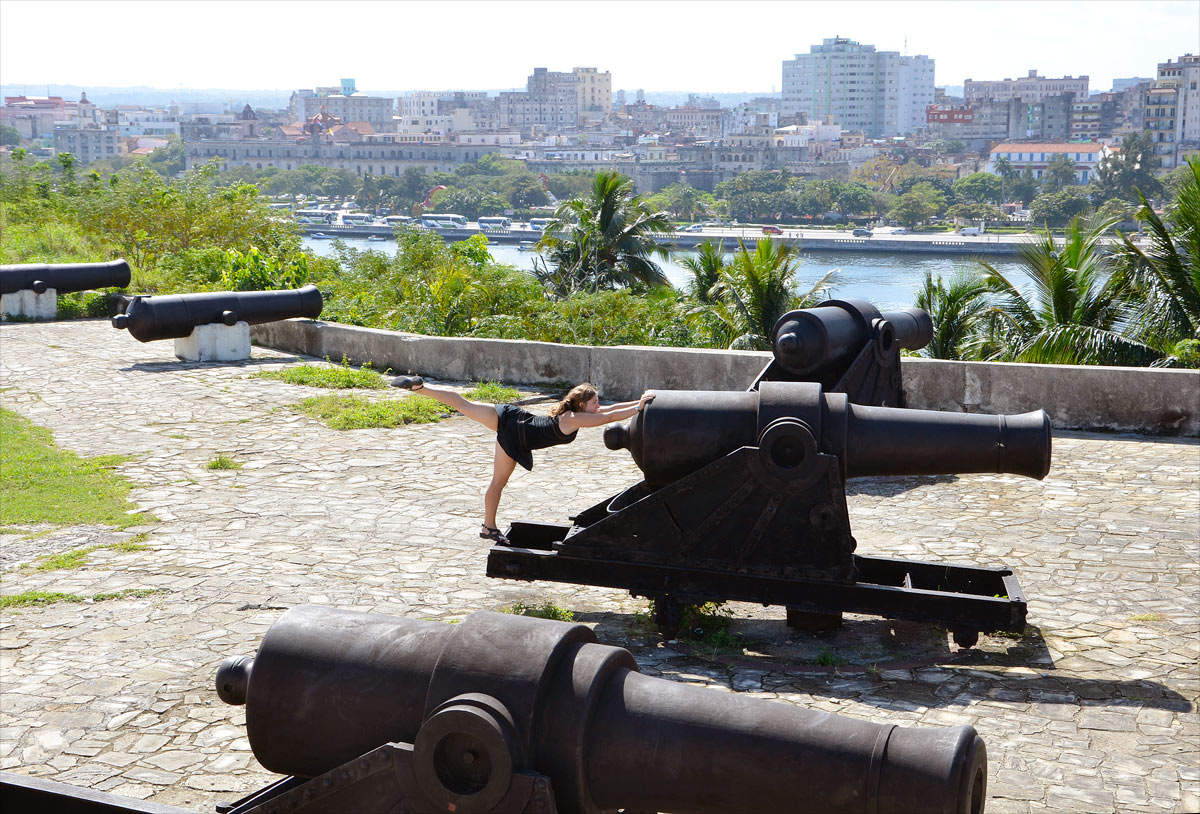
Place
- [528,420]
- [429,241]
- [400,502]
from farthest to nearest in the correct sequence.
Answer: [429,241] → [400,502] → [528,420]

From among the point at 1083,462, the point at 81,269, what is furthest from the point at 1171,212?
the point at 81,269

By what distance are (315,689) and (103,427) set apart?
7086 millimetres

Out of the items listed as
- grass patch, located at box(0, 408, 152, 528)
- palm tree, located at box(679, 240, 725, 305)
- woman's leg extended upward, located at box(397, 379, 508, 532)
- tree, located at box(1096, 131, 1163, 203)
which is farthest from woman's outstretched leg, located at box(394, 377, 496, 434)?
tree, located at box(1096, 131, 1163, 203)

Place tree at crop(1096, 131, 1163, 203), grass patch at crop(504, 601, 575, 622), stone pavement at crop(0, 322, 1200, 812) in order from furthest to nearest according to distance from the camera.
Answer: tree at crop(1096, 131, 1163, 203)
grass patch at crop(504, 601, 575, 622)
stone pavement at crop(0, 322, 1200, 812)

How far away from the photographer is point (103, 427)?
8.36 meters

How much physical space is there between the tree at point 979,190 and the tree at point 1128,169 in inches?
340

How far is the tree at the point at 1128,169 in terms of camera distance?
98.5 metres

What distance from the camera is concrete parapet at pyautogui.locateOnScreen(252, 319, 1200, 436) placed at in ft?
25.2

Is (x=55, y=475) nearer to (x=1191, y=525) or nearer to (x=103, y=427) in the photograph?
(x=103, y=427)

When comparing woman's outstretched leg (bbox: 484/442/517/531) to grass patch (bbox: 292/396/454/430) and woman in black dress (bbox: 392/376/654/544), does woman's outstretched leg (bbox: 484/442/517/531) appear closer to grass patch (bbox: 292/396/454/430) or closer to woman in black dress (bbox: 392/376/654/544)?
woman in black dress (bbox: 392/376/654/544)

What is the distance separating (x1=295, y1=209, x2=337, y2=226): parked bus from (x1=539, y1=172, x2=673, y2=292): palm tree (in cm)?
6920

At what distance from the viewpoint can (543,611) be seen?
478 cm

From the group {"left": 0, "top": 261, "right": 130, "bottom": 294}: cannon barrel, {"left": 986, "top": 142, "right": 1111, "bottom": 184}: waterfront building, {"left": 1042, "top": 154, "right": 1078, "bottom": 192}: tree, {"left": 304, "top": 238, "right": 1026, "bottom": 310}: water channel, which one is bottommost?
{"left": 304, "top": 238, "right": 1026, "bottom": 310}: water channel

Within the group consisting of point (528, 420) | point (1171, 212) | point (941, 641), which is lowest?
point (941, 641)
